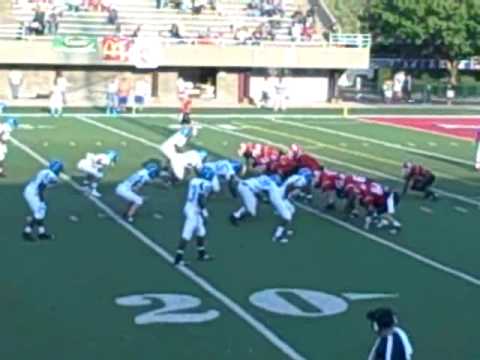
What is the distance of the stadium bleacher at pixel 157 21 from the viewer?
168 feet

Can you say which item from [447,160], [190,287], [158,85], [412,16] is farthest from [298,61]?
[190,287]

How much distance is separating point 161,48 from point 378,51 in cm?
2014

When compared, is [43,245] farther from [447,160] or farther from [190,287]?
[447,160]

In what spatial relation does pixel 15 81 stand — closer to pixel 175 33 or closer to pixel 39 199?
pixel 175 33

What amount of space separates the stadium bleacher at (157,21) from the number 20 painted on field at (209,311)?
117 ft

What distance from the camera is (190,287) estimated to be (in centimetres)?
1529

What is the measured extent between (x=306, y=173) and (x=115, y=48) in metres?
28.8

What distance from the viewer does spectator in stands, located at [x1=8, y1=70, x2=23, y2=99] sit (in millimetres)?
47594

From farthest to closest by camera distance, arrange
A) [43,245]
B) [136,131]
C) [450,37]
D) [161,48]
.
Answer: [450,37], [161,48], [136,131], [43,245]

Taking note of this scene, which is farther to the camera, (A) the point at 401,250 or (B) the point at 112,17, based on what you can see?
(B) the point at 112,17

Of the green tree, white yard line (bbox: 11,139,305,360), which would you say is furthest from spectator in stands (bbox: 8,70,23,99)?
white yard line (bbox: 11,139,305,360)

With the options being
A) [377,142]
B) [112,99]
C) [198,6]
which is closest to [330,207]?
[377,142]

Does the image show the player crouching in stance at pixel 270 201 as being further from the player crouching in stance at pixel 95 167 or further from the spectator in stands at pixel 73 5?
the spectator in stands at pixel 73 5

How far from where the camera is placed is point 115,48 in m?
48.2
